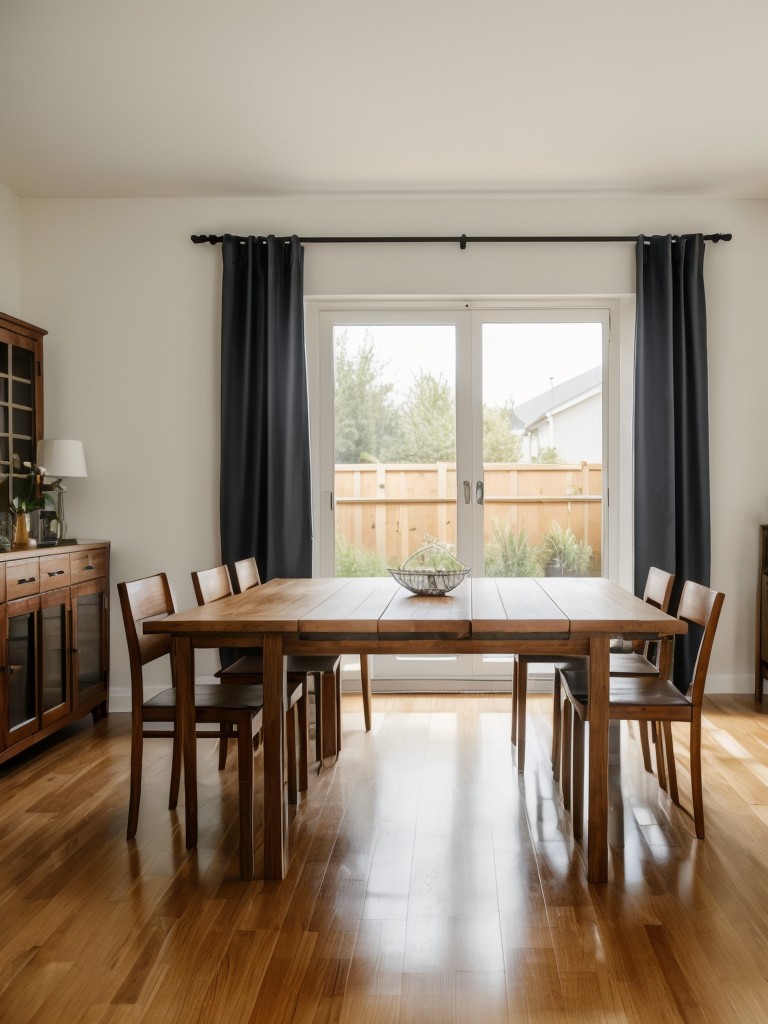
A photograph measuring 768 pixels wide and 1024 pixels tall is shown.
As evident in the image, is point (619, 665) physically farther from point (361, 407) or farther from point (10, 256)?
point (10, 256)

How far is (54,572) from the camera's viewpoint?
11.9 feet

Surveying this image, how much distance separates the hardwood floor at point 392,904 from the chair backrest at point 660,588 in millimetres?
699

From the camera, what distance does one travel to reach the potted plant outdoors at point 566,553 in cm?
461

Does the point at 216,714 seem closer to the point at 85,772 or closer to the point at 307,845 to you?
the point at 307,845

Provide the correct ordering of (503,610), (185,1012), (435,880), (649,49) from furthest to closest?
1. (649,49)
2. (503,610)
3. (435,880)
4. (185,1012)

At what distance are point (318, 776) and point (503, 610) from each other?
4.03 feet

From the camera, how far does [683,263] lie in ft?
14.4

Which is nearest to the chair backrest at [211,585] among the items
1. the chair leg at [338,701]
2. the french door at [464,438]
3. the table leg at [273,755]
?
the chair leg at [338,701]

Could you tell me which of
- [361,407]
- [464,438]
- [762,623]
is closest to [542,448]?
[464,438]

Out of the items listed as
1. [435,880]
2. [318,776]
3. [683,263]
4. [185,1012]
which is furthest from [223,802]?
[683,263]

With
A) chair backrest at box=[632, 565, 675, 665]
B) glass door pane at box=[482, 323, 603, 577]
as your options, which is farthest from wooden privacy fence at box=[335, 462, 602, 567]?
chair backrest at box=[632, 565, 675, 665]

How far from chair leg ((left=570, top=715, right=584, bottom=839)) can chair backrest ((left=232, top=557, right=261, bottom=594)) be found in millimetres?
1491

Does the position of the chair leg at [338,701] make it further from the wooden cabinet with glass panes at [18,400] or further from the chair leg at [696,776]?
the wooden cabinet with glass panes at [18,400]

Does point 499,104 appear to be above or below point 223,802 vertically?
above
